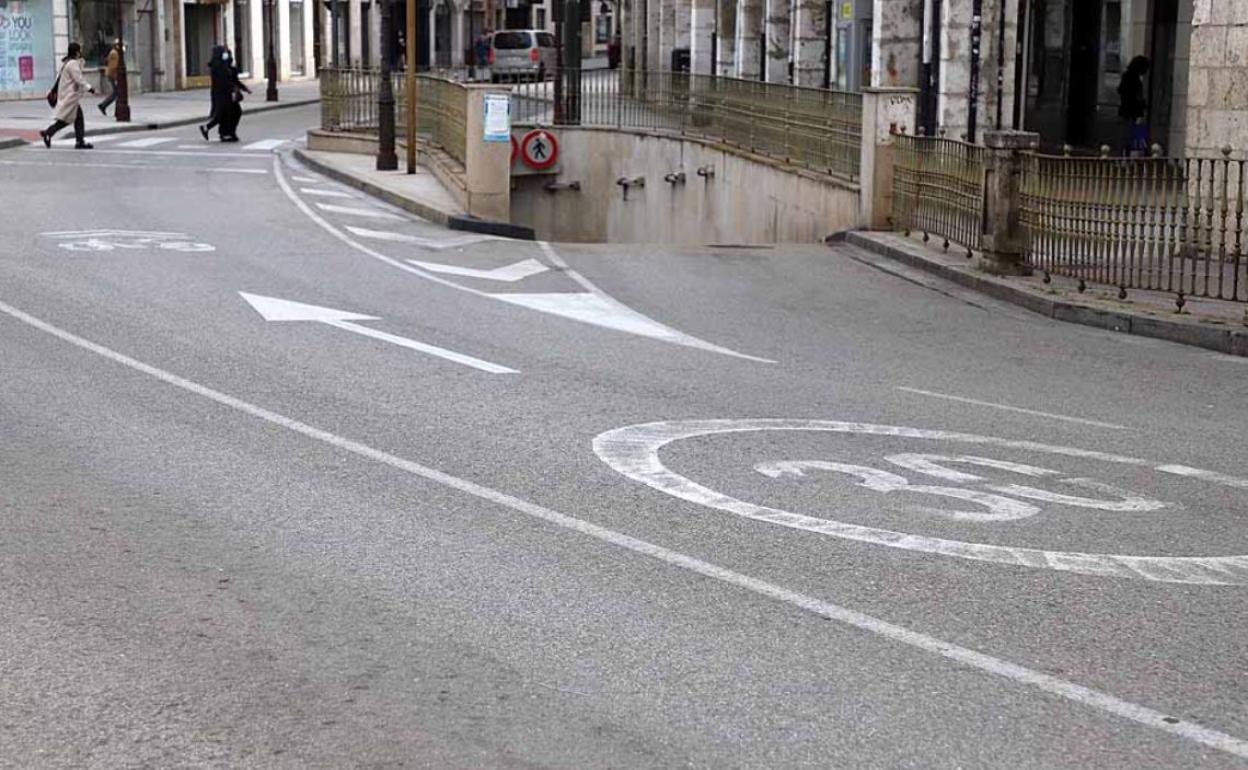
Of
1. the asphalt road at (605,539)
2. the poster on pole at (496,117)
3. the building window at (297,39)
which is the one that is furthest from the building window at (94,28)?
the asphalt road at (605,539)

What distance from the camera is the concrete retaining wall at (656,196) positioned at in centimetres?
2762

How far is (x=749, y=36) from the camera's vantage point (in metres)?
46.4

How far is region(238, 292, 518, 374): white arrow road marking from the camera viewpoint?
12.7 metres

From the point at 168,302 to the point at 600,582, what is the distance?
8831 millimetres

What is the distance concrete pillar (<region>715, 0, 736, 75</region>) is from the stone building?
7.35 meters

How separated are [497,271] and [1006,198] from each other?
4.86 meters

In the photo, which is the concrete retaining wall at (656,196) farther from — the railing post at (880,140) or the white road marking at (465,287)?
the white road marking at (465,287)

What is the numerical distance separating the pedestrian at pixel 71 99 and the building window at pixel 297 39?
47337 mm

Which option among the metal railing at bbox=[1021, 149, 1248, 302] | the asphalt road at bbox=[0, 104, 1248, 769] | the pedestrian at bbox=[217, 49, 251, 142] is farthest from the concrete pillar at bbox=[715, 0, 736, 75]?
the asphalt road at bbox=[0, 104, 1248, 769]

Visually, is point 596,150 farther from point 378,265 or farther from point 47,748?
point 47,748

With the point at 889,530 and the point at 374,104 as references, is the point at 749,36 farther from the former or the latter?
the point at 889,530

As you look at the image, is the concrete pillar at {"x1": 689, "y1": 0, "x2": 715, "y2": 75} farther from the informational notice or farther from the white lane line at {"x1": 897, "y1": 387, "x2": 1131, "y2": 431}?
the white lane line at {"x1": 897, "y1": 387, "x2": 1131, "y2": 431}

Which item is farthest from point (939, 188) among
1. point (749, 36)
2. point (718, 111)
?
point (749, 36)

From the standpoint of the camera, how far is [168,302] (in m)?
15.2
